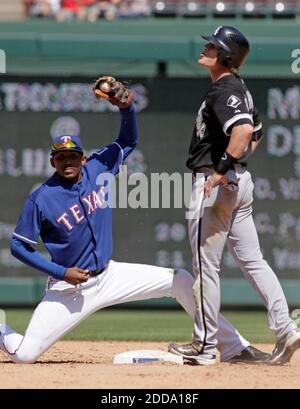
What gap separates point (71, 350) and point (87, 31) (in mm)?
5248

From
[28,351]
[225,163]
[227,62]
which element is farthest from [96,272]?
[227,62]

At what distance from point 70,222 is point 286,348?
1.42 m

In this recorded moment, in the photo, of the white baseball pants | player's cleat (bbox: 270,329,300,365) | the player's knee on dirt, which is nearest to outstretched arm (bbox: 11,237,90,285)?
the white baseball pants

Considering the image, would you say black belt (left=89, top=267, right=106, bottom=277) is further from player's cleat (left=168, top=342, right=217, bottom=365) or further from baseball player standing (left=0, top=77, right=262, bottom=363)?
player's cleat (left=168, top=342, right=217, bottom=365)

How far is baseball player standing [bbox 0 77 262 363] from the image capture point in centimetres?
553

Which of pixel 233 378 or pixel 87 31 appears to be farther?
pixel 87 31

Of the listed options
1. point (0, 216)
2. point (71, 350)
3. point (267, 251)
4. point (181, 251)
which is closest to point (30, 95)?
point (0, 216)

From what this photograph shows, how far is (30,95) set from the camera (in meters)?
9.55

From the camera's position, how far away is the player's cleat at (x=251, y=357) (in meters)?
5.68

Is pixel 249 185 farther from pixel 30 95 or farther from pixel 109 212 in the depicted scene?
pixel 30 95

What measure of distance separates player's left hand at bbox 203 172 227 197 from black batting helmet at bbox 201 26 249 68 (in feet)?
2.24

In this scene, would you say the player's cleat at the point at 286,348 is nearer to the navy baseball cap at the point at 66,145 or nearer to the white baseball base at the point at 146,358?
the white baseball base at the point at 146,358

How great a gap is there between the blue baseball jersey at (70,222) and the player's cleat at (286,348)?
3.65 feet

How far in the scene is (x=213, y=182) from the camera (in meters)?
5.28
